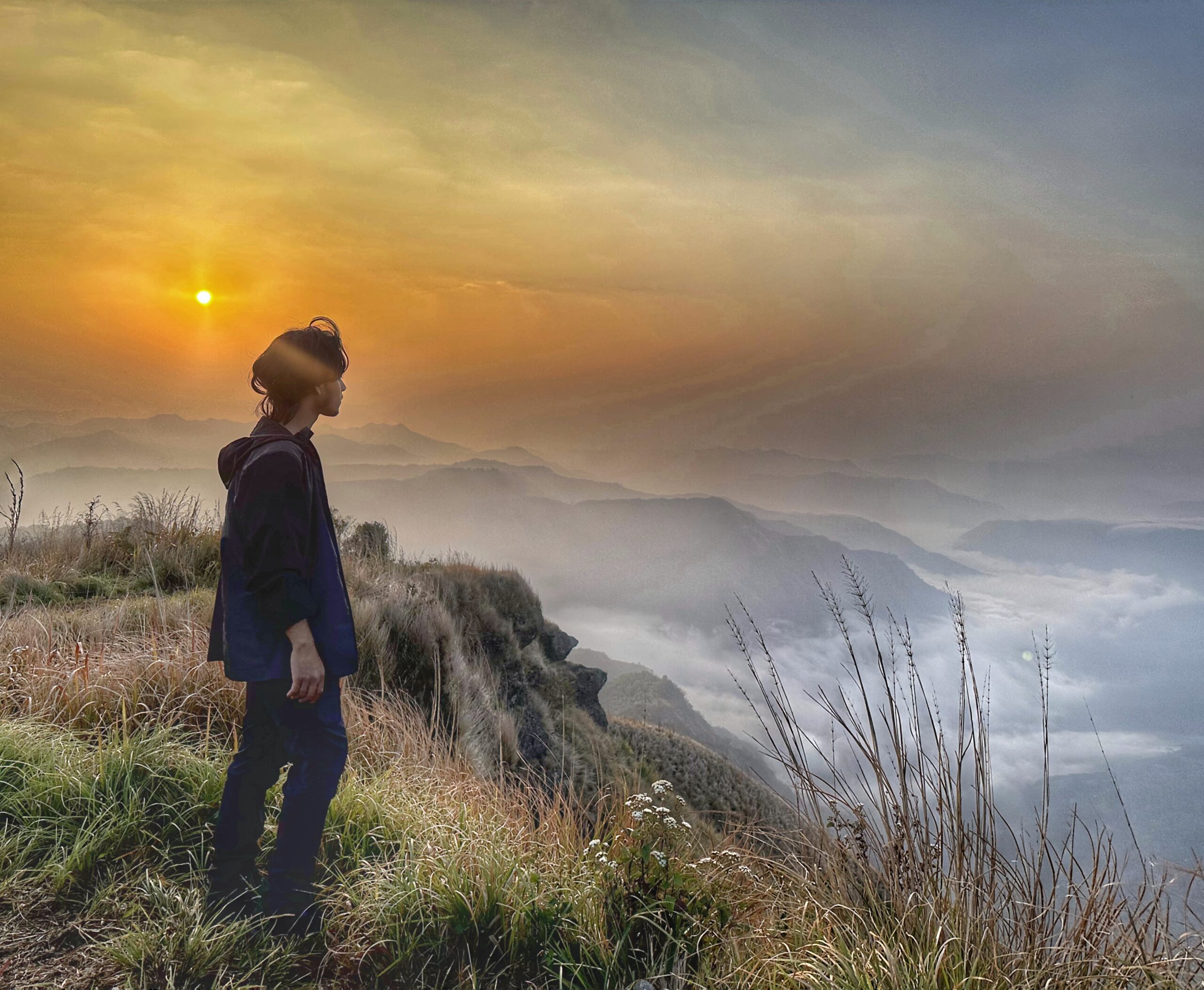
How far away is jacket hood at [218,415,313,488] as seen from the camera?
2725mm

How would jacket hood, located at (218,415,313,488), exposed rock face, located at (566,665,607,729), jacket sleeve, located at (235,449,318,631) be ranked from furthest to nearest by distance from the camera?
exposed rock face, located at (566,665,607,729) → jacket hood, located at (218,415,313,488) → jacket sleeve, located at (235,449,318,631)

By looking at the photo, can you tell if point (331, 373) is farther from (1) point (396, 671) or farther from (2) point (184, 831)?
(1) point (396, 671)

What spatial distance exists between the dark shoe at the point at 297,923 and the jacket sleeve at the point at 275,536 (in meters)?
1.19

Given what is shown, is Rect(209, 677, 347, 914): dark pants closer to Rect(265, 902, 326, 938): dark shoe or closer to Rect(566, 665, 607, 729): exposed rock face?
Rect(265, 902, 326, 938): dark shoe

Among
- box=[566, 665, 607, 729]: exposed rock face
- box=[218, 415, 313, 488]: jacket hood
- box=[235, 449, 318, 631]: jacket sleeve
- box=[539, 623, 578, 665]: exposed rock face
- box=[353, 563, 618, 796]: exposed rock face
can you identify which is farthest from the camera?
box=[566, 665, 607, 729]: exposed rock face

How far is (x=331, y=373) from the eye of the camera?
2.89 m

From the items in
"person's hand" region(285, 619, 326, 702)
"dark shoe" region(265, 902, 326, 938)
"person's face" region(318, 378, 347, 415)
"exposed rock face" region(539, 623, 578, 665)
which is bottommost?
"exposed rock face" region(539, 623, 578, 665)

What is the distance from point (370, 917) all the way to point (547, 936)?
28.6 inches

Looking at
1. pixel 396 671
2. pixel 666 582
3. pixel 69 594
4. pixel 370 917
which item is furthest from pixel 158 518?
pixel 666 582

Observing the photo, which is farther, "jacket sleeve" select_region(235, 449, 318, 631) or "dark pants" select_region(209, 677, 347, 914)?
"dark pants" select_region(209, 677, 347, 914)

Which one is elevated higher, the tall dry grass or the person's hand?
the person's hand

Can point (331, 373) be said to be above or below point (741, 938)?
above

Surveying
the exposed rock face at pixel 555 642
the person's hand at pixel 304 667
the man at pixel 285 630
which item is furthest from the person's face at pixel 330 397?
the exposed rock face at pixel 555 642

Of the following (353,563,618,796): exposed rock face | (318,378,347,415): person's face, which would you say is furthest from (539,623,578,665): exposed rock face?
(318,378,347,415): person's face
